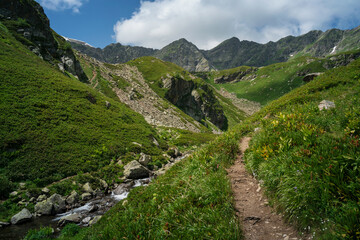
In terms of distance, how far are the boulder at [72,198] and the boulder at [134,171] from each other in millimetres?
5648

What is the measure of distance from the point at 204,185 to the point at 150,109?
52.2 m

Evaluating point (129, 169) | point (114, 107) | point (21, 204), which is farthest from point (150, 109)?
point (21, 204)

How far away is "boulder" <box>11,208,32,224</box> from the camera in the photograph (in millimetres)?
10555

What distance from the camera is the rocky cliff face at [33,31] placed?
39.2m

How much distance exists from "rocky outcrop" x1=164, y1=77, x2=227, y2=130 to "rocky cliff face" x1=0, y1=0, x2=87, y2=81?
134 feet

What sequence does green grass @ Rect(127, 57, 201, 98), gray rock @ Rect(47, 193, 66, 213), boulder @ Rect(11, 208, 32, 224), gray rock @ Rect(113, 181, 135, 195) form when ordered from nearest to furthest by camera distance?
boulder @ Rect(11, 208, 32, 224) < gray rock @ Rect(47, 193, 66, 213) < gray rock @ Rect(113, 181, 135, 195) < green grass @ Rect(127, 57, 201, 98)

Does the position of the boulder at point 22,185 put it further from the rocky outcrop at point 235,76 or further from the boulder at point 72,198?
the rocky outcrop at point 235,76

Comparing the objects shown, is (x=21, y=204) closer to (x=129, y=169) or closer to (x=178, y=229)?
(x=129, y=169)

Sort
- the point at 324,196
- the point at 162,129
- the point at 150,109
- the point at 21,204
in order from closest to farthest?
the point at 324,196
the point at 21,204
the point at 162,129
the point at 150,109

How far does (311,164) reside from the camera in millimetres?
3955

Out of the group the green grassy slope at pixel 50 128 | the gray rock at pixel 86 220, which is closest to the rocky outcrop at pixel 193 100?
the green grassy slope at pixel 50 128

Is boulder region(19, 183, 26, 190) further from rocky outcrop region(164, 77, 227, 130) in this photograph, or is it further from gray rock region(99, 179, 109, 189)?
rocky outcrop region(164, 77, 227, 130)

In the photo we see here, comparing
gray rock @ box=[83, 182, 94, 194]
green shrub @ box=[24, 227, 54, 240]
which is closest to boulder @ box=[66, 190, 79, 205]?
gray rock @ box=[83, 182, 94, 194]

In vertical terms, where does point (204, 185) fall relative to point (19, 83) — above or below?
below
